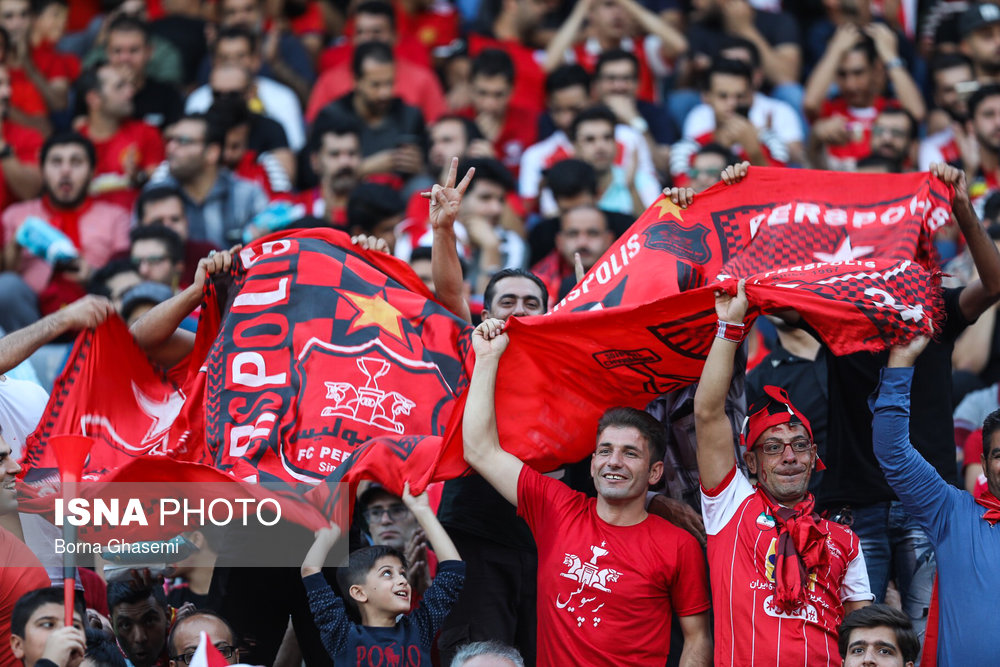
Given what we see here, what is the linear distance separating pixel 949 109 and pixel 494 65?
3300 millimetres

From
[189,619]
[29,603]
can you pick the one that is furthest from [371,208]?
[29,603]

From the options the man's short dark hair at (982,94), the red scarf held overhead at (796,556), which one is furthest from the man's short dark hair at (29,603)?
the man's short dark hair at (982,94)

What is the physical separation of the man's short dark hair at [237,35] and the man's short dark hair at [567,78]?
7.37ft

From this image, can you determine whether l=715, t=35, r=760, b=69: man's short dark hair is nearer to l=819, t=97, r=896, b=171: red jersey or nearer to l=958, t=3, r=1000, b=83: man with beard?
l=819, t=97, r=896, b=171: red jersey

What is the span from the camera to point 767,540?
560 cm

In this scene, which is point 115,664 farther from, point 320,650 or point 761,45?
point 761,45

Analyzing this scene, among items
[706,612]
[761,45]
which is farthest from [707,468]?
[761,45]

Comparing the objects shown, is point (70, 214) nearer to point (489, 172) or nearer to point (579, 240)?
point (489, 172)

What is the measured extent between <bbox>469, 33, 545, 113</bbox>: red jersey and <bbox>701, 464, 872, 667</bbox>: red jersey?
619 cm

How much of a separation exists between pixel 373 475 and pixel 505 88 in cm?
548

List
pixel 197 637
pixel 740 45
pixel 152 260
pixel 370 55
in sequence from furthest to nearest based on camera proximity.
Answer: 1. pixel 740 45
2. pixel 370 55
3. pixel 152 260
4. pixel 197 637

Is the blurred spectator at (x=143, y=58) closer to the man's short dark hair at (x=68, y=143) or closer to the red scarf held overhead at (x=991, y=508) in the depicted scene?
the man's short dark hair at (x=68, y=143)

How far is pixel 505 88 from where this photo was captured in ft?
35.7

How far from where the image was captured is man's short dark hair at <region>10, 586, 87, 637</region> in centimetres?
550
